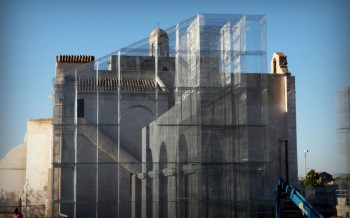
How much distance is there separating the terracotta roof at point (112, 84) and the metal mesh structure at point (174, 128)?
0.10ft

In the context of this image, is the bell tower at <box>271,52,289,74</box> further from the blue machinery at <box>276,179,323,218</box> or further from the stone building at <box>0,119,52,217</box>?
the stone building at <box>0,119,52,217</box>

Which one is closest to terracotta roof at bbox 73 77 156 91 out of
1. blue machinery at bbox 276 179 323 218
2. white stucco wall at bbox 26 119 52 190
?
blue machinery at bbox 276 179 323 218

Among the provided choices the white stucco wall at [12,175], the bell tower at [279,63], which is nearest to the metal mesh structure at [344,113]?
the bell tower at [279,63]

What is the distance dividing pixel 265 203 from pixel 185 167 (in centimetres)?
257

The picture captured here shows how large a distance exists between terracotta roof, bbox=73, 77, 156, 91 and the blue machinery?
474 centimetres

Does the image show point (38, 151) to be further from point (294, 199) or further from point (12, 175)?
point (294, 199)

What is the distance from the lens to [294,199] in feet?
51.4

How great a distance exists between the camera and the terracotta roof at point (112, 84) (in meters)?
17.4

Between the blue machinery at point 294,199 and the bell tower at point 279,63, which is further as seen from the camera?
the bell tower at point 279,63

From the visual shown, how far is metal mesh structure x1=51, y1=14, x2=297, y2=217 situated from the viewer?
16672 millimetres

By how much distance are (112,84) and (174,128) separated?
2.36 metres

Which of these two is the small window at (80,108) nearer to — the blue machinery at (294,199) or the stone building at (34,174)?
the blue machinery at (294,199)

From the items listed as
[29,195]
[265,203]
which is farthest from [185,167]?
[29,195]

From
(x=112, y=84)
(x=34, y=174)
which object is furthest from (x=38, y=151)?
(x=112, y=84)
